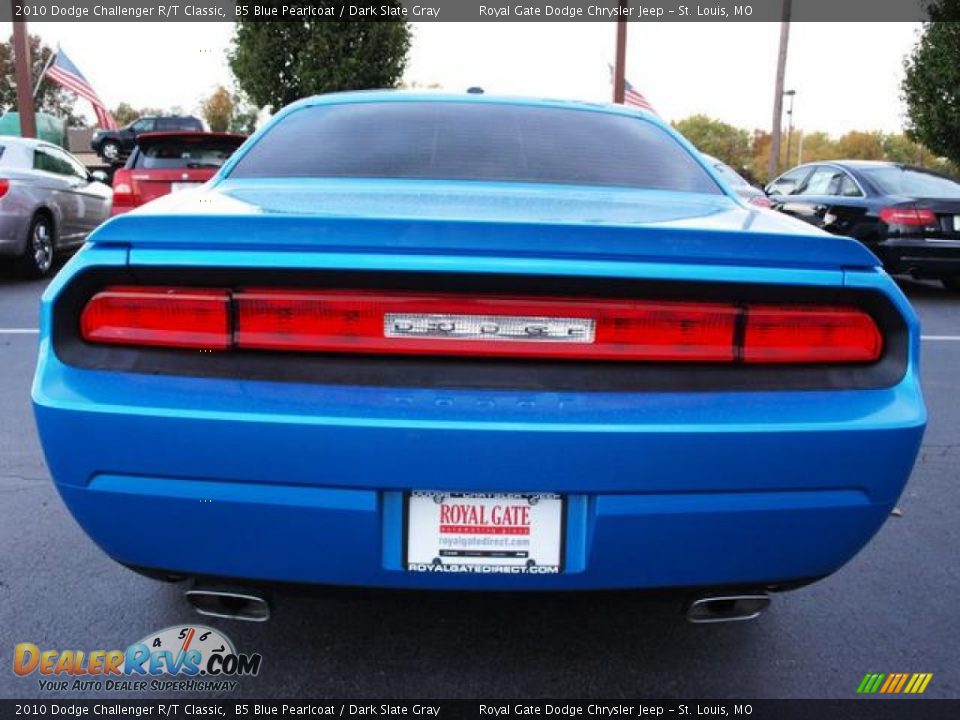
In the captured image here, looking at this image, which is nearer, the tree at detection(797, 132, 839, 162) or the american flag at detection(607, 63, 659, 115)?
the american flag at detection(607, 63, 659, 115)

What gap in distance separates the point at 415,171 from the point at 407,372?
1.10 metres

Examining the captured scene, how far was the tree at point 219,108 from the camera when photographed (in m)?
54.9

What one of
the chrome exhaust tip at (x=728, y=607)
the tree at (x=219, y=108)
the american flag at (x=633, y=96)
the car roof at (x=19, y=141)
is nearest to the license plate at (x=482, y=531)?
the chrome exhaust tip at (x=728, y=607)

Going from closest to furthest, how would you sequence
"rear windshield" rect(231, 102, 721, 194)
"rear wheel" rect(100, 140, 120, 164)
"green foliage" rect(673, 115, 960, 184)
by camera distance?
"rear windshield" rect(231, 102, 721, 194) < "rear wheel" rect(100, 140, 120, 164) < "green foliage" rect(673, 115, 960, 184)

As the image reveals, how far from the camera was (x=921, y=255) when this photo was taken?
28.2 feet

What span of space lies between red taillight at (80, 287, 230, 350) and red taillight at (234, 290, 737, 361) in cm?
5

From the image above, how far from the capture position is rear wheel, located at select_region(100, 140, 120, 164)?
95.6 ft

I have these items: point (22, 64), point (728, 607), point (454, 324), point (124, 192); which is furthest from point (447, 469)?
point (22, 64)

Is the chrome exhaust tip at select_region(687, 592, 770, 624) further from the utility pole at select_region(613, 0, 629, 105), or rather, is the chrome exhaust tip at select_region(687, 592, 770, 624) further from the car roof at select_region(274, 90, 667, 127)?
the utility pole at select_region(613, 0, 629, 105)

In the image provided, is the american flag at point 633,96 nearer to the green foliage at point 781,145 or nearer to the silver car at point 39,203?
the silver car at point 39,203

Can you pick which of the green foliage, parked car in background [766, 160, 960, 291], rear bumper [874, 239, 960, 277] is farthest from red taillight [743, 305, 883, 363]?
the green foliage

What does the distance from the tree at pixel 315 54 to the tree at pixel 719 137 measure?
85.2 m

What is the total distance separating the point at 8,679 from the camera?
218 cm

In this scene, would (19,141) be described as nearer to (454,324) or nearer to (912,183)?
(454,324)
